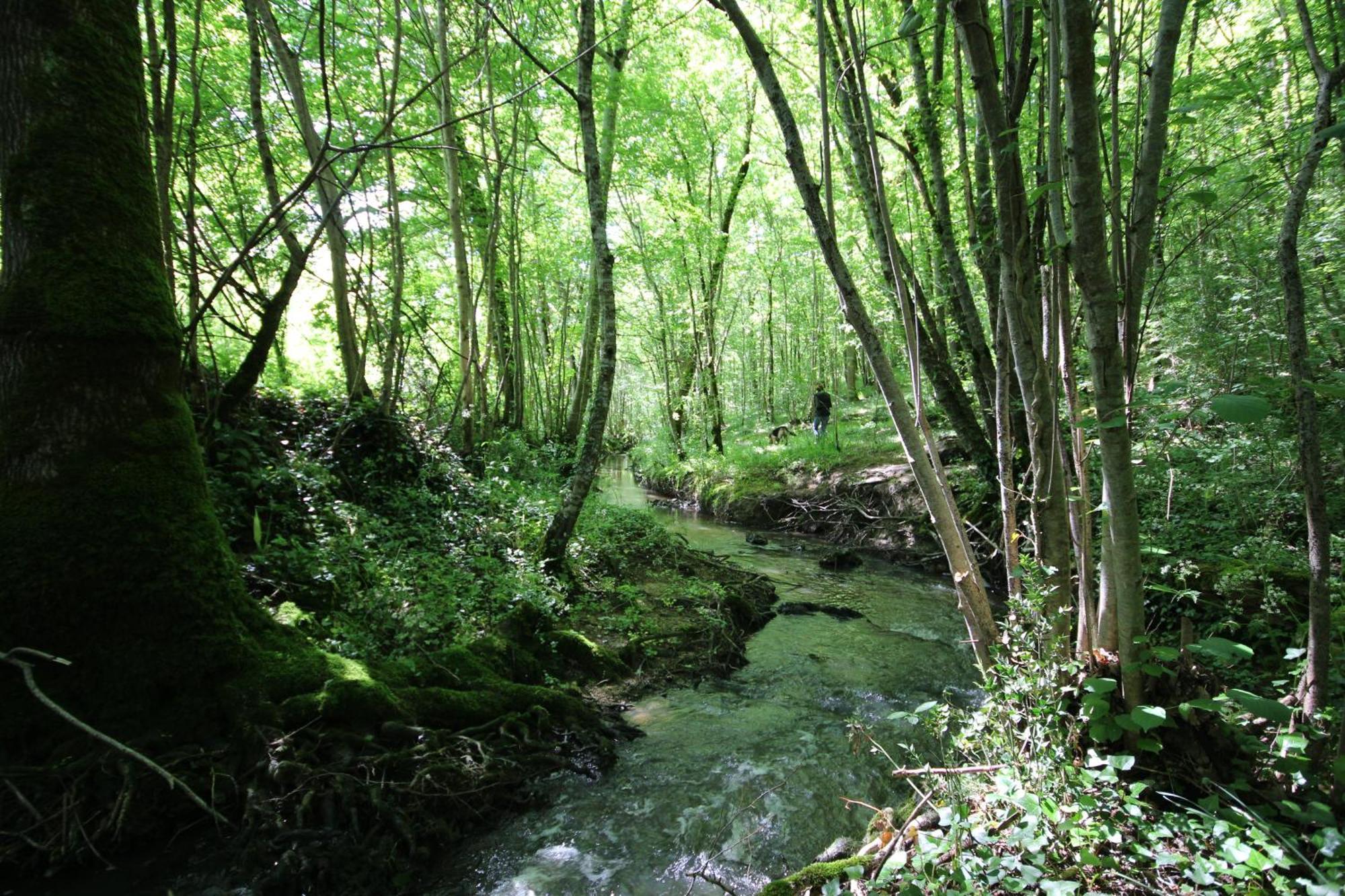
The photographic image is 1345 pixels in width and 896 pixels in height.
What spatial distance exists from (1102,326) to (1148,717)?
1394 millimetres

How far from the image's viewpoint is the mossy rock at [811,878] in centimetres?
226

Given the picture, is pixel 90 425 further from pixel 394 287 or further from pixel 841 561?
pixel 841 561

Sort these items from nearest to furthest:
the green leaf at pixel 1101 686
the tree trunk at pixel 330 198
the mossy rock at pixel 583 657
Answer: the green leaf at pixel 1101 686, the mossy rock at pixel 583 657, the tree trunk at pixel 330 198

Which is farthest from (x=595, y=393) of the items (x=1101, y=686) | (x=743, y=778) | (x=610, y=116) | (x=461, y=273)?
(x=610, y=116)

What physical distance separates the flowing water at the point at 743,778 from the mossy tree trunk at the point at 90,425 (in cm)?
195

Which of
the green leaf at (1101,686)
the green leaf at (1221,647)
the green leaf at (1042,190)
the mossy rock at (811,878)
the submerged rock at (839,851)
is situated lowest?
the submerged rock at (839,851)

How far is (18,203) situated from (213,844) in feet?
11.0

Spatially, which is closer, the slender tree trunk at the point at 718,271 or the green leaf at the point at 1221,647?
the green leaf at the point at 1221,647

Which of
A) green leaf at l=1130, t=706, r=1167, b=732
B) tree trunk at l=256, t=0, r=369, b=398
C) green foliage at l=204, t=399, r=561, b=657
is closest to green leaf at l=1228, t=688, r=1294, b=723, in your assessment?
green leaf at l=1130, t=706, r=1167, b=732

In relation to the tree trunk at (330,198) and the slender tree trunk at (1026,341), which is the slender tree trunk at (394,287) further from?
the slender tree trunk at (1026,341)

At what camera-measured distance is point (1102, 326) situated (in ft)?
7.00

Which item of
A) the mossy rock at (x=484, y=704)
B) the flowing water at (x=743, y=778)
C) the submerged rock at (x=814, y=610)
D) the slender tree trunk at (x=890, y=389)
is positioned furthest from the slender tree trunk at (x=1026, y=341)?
the submerged rock at (x=814, y=610)

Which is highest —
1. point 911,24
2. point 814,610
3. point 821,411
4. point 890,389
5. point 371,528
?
point 911,24

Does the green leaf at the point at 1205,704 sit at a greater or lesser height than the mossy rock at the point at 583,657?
greater
